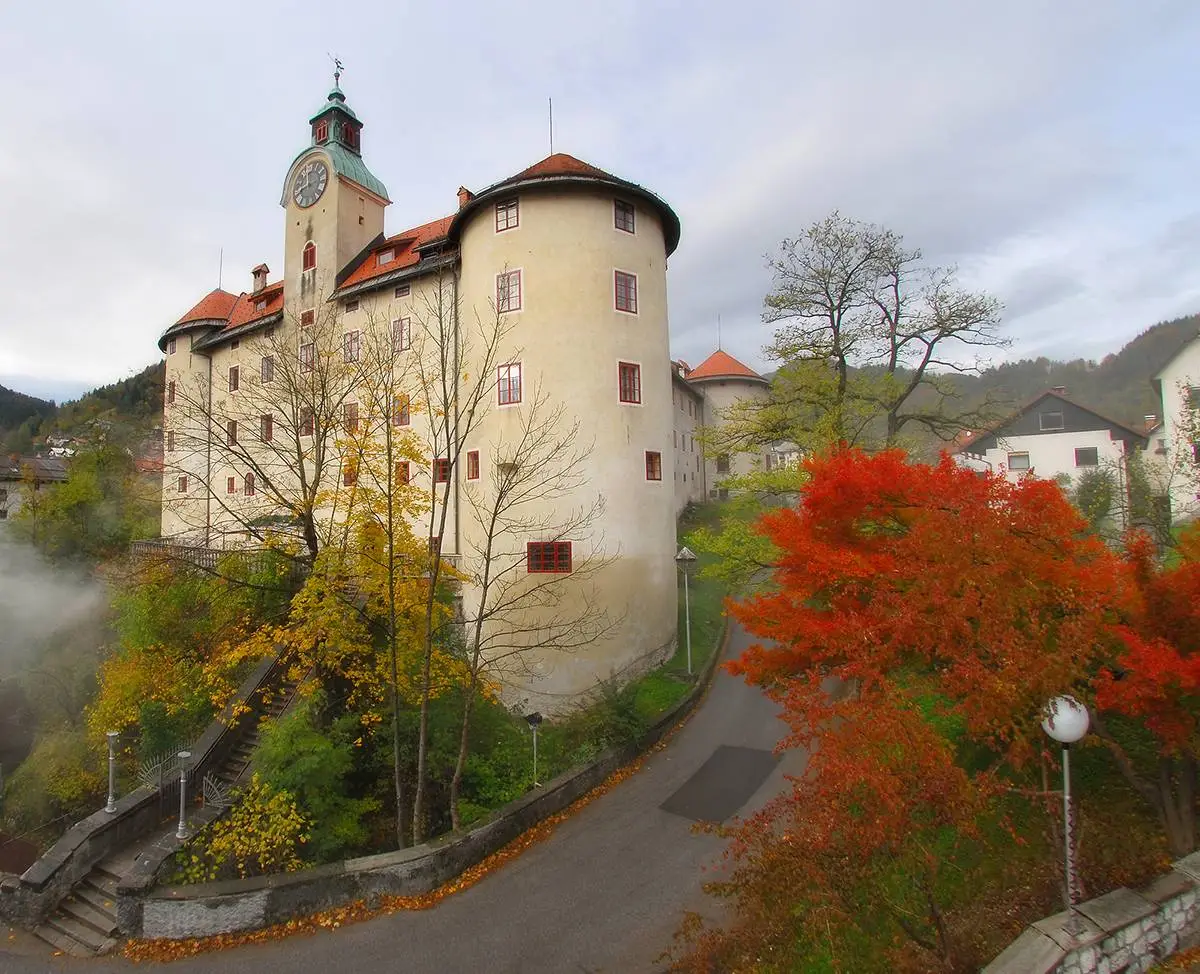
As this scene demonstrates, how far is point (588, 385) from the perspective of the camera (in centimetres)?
1895

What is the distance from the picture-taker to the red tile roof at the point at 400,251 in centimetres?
2545

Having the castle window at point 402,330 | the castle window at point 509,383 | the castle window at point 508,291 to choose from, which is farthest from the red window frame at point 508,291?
the castle window at point 402,330

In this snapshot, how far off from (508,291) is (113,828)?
54.2 feet

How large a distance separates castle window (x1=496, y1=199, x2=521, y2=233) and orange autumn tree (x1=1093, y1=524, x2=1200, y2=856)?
1734cm

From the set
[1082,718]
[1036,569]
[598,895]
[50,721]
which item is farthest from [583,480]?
[50,721]

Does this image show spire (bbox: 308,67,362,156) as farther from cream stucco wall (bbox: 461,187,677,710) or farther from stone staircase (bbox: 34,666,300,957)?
stone staircase (bbox: 34,666,300,957)

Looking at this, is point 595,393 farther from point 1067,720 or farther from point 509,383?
point 1067,720

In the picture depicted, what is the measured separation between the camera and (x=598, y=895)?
10453 millimetres

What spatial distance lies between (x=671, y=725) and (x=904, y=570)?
9.91 meters

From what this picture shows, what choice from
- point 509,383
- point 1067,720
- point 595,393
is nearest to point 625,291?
point 595,393

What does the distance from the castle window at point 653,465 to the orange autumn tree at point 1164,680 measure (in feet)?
41.8

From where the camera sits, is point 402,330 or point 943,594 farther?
point 402,330

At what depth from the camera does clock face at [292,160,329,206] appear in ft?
95.8

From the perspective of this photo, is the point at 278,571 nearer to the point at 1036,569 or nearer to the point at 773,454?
the point at 1036,569
